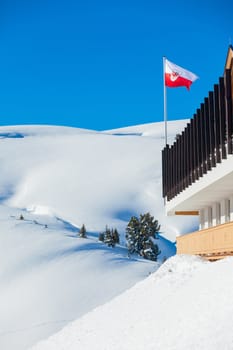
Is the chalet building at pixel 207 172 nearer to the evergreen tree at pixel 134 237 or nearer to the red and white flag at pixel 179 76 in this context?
the red and white flag at pixel 179 76

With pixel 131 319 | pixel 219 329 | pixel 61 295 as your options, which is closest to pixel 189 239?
pixel 131 319

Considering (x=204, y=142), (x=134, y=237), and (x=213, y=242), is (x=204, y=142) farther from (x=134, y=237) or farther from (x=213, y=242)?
(x=134, y=237)

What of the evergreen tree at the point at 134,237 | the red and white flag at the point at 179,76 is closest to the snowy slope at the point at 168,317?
the red and white flag at the point at 179,76

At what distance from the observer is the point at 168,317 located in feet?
58.3

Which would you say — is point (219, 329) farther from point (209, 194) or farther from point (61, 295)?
point (61, 295)

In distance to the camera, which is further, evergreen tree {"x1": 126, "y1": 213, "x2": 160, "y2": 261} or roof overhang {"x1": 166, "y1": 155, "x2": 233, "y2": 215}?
evergreen tree {"x1": 126, "y1": 213, "x2": 160, "y2": 261}

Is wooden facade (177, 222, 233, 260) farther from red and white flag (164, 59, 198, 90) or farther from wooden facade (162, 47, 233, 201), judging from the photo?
red and white flag (164, 59, 198, 90)

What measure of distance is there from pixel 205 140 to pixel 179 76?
7434 mm

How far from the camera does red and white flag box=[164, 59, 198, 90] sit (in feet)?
118

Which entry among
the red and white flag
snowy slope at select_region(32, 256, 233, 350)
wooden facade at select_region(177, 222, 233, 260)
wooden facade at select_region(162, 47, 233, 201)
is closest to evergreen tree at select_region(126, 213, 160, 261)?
wooden facade at select_region(162, 47, 233, 201)

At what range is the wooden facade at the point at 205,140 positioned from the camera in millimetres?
25312

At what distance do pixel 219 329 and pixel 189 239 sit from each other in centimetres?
2062

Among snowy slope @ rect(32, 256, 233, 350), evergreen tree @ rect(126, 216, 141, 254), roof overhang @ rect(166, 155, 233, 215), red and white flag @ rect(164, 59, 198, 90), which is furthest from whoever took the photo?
evergreen tree @ rect(126, 216, 141, 254)

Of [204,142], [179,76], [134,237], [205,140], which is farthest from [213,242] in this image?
[134,237]
